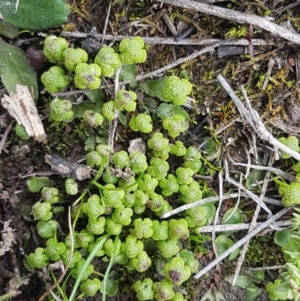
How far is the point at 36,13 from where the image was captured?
8.14ft

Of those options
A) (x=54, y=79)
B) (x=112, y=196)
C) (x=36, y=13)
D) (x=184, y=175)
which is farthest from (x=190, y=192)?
(x=36, y=13)

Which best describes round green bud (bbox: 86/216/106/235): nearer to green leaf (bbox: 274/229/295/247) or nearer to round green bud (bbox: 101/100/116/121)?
round green bud (bbox: 101/100/116/121)

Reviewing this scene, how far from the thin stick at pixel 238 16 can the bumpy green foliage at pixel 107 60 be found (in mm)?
393

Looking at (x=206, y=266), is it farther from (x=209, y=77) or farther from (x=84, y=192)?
(x=209, y=77)

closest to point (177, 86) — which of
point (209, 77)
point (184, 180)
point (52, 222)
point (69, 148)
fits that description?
point (209, 77)

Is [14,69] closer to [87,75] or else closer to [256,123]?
[87,75]

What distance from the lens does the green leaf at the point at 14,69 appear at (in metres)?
2.47

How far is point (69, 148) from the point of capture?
2604mm

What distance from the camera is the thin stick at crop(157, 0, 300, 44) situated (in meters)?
2.52

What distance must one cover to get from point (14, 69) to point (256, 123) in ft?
4.24

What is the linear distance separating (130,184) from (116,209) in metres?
0.14

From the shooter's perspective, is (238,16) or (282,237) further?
(282,237)

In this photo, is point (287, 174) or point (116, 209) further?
point (287, 174)

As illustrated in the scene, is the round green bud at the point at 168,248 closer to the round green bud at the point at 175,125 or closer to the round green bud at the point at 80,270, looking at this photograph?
the round green bud at the point at 80,270
